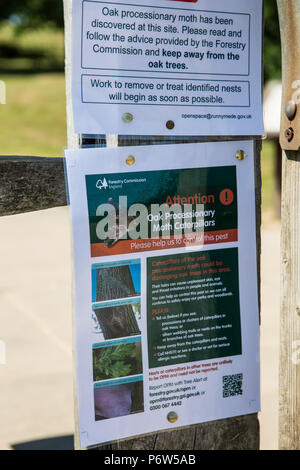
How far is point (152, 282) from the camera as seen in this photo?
1.92 meters

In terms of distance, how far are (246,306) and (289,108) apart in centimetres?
61

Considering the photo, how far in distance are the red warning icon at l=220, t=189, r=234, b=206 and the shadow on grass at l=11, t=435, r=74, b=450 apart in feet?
6.40

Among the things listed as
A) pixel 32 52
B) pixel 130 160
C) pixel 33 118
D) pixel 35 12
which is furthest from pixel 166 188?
pixel 32 52

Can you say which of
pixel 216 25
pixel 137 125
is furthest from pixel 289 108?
→ pixel 137 125

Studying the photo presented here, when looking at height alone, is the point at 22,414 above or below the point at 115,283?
below

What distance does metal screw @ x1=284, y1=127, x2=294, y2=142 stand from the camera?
6.50ft

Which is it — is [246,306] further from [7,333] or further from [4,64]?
[4,64]

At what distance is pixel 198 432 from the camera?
82.2 inches

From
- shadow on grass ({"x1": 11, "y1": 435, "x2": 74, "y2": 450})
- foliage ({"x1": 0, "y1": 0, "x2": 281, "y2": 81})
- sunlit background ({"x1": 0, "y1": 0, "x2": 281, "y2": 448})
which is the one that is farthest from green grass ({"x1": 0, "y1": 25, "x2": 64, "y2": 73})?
shadow on grass ({"x1": 11, "y1": 435, "x2": 74, "y2": 450})

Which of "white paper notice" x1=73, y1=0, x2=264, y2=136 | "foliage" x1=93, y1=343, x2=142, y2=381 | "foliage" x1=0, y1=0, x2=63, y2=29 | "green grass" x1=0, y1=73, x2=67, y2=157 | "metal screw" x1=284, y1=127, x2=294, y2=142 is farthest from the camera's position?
"foliage" x1=0, y1=0, x2=63, y2=29

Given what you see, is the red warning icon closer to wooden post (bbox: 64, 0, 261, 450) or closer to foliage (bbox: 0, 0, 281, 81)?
wooden post (bbox: 64, 0, 261, 450)

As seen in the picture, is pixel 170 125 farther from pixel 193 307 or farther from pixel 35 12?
pixel 35 12

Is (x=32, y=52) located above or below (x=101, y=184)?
above

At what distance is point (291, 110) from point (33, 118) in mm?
17371
